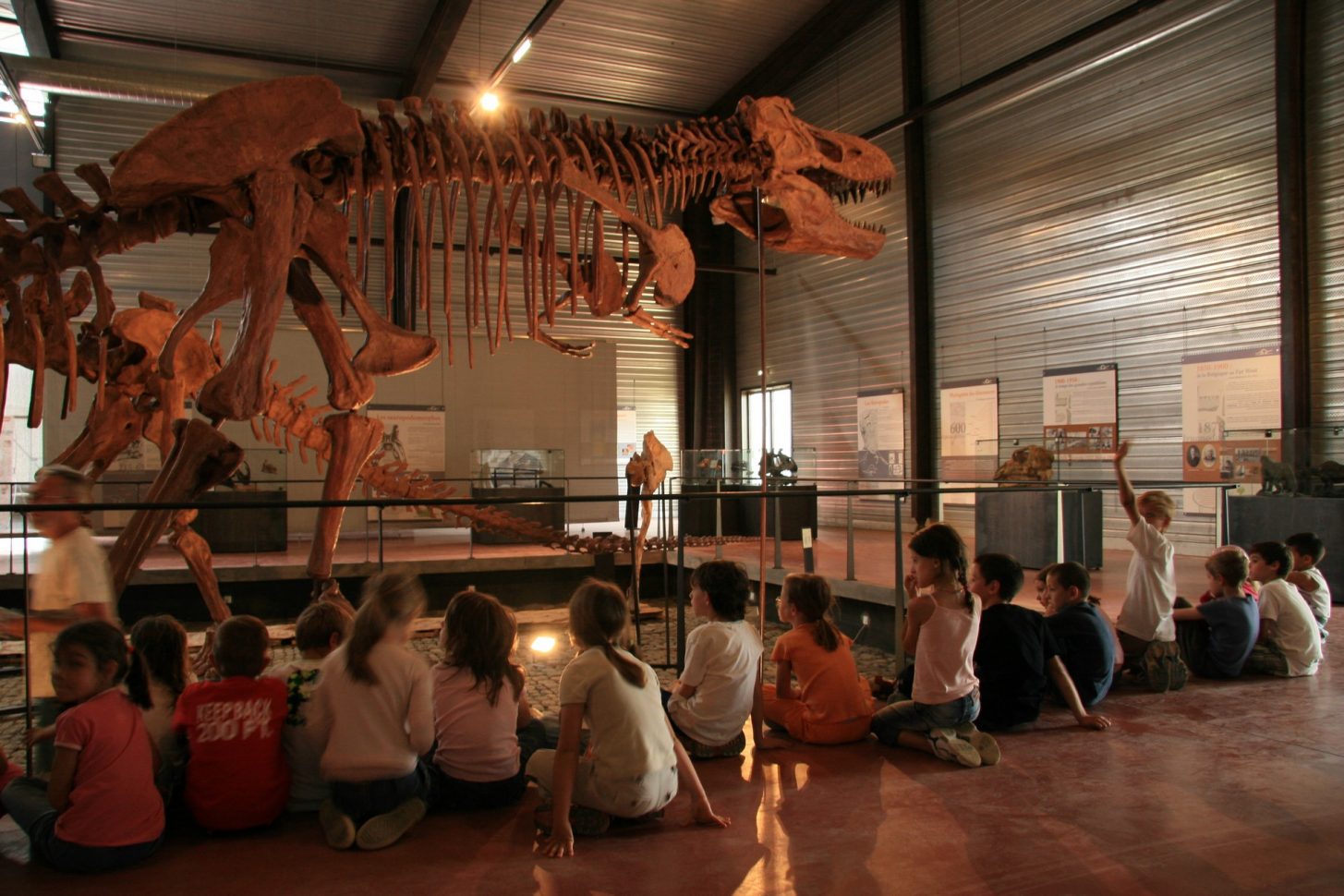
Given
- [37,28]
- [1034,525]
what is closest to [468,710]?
[1034,525]

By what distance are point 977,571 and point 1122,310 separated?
8290 millimetres

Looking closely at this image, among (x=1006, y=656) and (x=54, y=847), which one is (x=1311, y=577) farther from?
(x=54, y=847)

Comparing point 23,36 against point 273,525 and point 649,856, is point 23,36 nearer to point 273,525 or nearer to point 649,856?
point 273,525

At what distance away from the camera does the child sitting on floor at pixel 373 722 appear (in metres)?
3.06

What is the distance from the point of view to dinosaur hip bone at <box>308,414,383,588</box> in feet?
16.9

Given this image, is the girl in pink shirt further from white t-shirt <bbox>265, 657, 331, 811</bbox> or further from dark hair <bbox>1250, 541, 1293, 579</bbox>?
dark hair <bbox>1250, 541, 1293, 579</bbox>

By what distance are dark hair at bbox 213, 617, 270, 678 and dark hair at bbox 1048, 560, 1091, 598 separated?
12.3 ft

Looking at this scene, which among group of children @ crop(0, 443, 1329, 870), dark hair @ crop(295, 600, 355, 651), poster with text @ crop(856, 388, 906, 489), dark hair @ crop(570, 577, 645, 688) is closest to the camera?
group of children @ crop(0, 443, 1329, 870)

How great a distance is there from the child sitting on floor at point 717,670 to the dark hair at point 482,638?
0.85m

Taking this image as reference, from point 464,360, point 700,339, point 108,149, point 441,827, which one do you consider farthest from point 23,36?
point 441,827

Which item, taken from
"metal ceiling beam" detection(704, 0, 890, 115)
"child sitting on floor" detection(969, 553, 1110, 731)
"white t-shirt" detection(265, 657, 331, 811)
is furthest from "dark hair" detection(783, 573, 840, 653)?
"metal ceiling beam" detection(704, 0, 890, 115)

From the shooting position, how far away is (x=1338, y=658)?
5.85 meters

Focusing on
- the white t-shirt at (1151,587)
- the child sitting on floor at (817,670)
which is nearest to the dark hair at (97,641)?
the child sitting on floor at (817,670)

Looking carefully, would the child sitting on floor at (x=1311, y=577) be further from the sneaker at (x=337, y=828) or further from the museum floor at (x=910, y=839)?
the sneaker at (x=337, y=828)
